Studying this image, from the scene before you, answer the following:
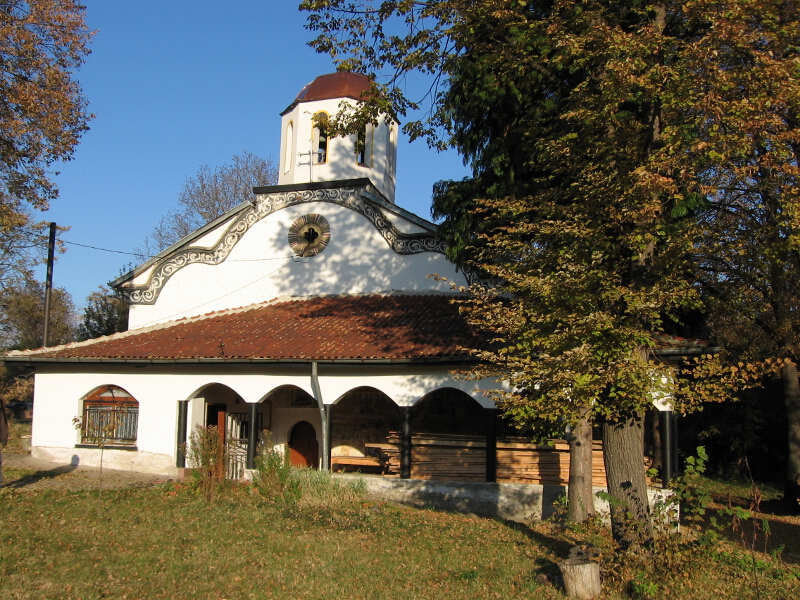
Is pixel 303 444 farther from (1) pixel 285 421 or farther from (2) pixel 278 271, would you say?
(2) pixel 278 271

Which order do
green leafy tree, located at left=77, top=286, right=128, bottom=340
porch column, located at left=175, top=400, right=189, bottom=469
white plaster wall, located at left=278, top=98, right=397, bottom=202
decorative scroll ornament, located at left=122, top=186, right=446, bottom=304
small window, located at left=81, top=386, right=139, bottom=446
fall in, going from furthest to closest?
green leafy tree, located at left=77, top=286, right=128, bottom=340
white plaster wall, located at left=278, top=98, right=397, bottom=202
decorative scroll ornament, located at left=122, top=186, right=446, bottom=304
small window, located at left=81, top=386, right=139, bottom=446
porch column, located at left=175, top=400, right=189, bottom=469

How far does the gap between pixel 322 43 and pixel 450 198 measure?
484cm

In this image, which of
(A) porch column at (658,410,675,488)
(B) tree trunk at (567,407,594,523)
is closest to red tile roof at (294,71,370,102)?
(A) porch column at (658,410,675,488)

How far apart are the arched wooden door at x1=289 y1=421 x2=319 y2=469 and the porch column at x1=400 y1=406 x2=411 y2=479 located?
404 centimetres

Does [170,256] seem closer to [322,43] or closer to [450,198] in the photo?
[450,198]

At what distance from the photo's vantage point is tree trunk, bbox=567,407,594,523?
10.3 meters

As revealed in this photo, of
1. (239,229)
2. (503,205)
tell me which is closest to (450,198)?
(503,205)

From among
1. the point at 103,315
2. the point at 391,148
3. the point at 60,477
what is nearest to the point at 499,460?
the point at 60,477

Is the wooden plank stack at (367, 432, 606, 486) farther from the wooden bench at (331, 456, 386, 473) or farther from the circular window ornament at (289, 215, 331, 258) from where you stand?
the circular window ornament at (289, 215, 331, 258)

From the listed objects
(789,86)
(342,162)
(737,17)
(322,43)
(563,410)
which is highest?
(342,162)

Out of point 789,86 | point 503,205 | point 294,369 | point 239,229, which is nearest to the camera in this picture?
point 789,86

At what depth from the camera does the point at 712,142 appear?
272 inches

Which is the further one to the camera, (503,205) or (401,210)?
(401,210)

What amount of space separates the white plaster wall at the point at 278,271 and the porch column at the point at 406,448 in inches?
186
